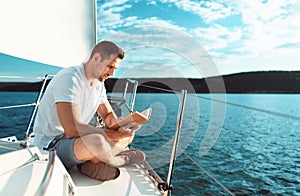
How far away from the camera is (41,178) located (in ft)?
2.41

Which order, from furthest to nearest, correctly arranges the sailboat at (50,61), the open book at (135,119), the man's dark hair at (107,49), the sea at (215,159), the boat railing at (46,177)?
1. the sea at (215,159)
2. the man's dark hair at (107,49)
3. the open book at (135,119)
4. the sailboat at (50,61)
5. the boat railing at (46,177)

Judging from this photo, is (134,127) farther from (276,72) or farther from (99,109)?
(276,72)

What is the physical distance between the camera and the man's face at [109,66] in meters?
1.24

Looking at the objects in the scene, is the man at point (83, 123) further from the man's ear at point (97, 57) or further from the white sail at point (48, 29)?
the white sail at point (48, 29)

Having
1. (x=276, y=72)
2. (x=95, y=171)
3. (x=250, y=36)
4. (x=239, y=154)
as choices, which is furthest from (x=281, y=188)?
(x=250, y=36)

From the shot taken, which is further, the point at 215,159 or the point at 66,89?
the point at 215,159

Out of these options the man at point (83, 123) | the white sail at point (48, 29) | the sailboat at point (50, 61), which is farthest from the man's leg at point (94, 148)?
the white sail at point (48, 29)

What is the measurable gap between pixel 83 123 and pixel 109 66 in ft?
0.90

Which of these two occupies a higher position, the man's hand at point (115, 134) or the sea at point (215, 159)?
the man's hand at point (115, 134)

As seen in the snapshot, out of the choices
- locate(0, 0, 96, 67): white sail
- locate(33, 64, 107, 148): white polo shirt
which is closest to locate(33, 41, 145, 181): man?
locate(33, 64, 107, 148): white polo shirt

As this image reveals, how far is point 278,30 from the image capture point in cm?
1719

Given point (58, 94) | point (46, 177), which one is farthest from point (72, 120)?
point (46, 177)

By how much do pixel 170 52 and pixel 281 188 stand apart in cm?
487

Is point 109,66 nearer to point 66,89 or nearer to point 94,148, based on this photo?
point 66,89
